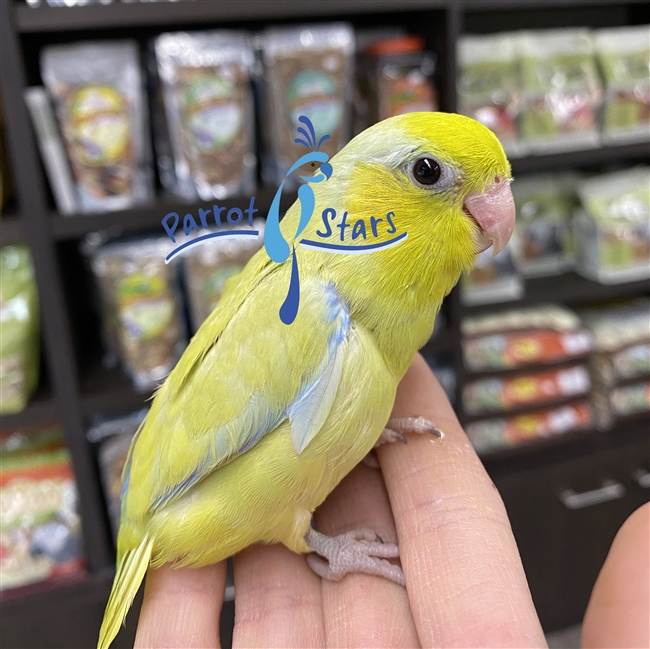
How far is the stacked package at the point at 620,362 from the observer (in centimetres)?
135

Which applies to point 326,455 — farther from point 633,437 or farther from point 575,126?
point 633,437

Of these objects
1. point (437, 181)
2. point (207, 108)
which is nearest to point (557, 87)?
point (207, 108)

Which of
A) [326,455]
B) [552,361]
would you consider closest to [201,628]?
[326,455]

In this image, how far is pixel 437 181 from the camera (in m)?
0.48

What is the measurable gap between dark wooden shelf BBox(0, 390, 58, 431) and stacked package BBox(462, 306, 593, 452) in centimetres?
90

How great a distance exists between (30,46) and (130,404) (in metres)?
0.68

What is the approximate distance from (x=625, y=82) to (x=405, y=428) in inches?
40.2

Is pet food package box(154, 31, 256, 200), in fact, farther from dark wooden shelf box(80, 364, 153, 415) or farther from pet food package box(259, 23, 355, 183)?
dark wooden shelf box(80, 364, 153, 415)

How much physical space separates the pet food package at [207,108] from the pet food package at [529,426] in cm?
84

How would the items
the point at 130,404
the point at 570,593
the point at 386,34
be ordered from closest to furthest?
the point at 130,404 < the point at 386,34 < the point at 570,593

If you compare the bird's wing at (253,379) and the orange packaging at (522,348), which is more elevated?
the bird's wing at (253,379)

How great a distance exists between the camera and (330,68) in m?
0.94

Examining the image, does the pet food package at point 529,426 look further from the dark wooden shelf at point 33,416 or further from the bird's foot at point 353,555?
the dark wooden shelf at point 33,416

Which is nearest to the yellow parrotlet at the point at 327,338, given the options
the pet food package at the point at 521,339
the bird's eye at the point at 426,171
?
the bird's eye at the point at 426,171
